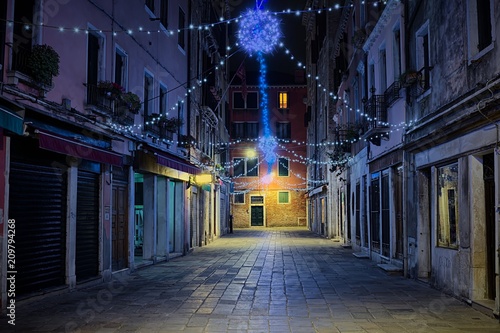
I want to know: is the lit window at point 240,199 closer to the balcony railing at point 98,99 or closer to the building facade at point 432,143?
the building facade at point 432,143

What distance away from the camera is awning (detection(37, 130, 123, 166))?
348 inches

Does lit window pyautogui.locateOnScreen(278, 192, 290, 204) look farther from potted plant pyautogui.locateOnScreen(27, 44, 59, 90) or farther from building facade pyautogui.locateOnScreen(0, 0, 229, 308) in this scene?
potted plant pyautogui.locateOnScreen(27, 44, 59, 90)

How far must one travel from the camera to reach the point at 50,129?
31.4 ft

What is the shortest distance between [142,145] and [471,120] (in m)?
8.80

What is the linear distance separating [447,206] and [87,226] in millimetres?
7560

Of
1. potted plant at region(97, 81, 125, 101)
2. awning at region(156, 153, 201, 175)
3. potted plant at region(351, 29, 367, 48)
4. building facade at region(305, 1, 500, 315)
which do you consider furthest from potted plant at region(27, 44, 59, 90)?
potted plant at region(351, 29, 367, 48)

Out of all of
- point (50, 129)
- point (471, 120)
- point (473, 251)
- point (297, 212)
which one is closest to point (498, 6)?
point (471, 120)

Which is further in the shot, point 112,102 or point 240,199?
point 240,199

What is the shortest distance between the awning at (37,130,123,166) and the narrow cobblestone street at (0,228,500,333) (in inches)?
103

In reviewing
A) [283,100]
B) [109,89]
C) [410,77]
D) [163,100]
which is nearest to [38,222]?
[109,89]

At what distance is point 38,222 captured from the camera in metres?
9.55

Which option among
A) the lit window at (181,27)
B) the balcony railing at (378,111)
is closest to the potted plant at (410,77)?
the balcony railing at (378,111)

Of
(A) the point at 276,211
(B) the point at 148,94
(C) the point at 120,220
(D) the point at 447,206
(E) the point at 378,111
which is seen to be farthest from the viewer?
(A) the point at 276,211

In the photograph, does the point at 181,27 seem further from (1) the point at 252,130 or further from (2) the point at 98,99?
(1) the point at 252,130
